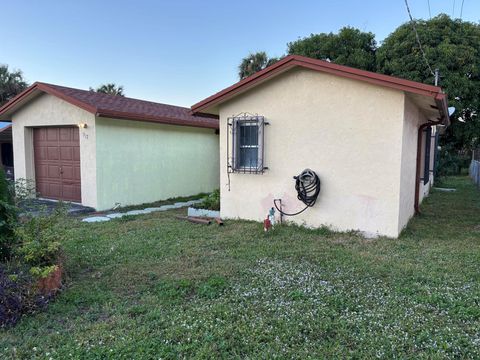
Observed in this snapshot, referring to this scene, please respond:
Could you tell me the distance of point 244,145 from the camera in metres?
7.25

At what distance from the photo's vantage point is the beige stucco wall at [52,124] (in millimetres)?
8703

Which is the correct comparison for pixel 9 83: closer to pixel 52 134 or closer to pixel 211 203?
pixel 52 134

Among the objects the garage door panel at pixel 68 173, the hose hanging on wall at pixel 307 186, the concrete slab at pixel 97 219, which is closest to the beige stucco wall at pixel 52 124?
the garage door panel at pixel 68 173

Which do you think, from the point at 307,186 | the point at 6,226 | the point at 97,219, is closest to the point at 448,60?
the point at 307,186

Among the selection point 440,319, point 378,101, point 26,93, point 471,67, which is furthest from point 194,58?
point 440,319

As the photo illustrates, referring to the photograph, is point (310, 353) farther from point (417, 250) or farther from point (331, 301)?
point (417, 250)

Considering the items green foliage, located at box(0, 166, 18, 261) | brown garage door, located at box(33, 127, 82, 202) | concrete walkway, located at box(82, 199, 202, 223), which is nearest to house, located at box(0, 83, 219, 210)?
brown garage door, located at box(33, 127, 82, 202)

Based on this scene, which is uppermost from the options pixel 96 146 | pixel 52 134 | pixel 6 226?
pixel 52 134

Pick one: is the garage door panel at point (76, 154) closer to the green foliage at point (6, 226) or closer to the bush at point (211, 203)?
the bush at point (211, 203)

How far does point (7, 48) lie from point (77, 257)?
1385 cm

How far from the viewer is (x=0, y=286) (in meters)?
3.16

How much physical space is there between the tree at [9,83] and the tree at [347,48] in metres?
18.3

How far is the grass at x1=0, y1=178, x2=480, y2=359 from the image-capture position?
2.70 metres

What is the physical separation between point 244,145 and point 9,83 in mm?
21951
